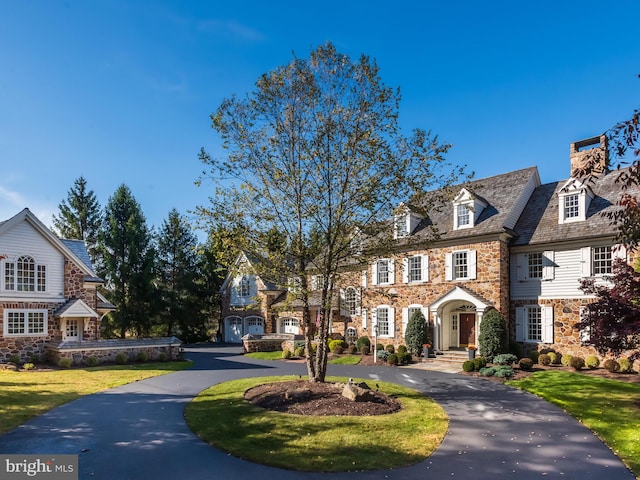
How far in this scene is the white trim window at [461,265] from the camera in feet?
74.7

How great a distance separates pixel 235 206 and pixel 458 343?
16.9 metres

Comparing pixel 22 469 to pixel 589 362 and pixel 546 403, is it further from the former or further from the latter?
pixel 589 362

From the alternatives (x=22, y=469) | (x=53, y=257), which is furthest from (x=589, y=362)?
(x=53, y=257)

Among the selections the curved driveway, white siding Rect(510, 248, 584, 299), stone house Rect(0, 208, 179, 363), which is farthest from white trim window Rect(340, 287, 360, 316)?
stone house Rect(0, 208, 179, 363)

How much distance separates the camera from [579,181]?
21.3 meters

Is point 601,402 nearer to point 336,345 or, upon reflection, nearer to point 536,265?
point 536,265

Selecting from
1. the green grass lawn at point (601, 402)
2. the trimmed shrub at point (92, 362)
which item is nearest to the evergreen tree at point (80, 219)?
the trimmed shrub at point (92, 362)

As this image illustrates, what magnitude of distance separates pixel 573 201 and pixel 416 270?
904 cm

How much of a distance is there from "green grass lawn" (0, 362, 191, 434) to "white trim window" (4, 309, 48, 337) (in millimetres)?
3371

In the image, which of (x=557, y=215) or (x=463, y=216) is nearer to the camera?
(x=557, y=215)

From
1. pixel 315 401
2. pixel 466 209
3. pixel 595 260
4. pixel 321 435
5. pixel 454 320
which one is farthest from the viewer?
pixel 454 320

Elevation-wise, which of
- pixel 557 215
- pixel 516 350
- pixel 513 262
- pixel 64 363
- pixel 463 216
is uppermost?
pixel 463 216

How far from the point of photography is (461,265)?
2344 cm

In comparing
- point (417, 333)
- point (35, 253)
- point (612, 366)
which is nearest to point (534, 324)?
point (612, 366)
